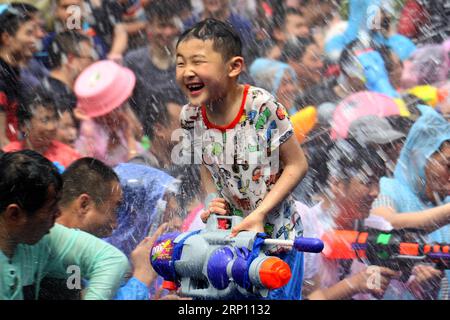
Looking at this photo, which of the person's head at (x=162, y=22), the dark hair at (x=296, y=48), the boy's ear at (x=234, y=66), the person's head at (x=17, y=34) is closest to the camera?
the boy's ear at (x=234, y=66)

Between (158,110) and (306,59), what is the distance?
2.99ft

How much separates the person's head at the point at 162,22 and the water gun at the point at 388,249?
1704mm

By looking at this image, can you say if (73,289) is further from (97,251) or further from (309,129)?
(309,129)

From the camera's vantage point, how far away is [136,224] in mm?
4973

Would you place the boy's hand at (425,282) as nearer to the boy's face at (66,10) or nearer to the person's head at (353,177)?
the person's head at (353,177)

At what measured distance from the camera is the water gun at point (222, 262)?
2.92m

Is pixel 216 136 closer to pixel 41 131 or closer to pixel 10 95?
pixel 41 131

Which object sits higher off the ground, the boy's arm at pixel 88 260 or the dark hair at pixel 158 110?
the dark hair at pixel 158 110

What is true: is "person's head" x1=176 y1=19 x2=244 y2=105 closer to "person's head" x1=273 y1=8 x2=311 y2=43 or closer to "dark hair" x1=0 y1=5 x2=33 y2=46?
"person's head" x1=273 y1=8 x2=311 y2=43

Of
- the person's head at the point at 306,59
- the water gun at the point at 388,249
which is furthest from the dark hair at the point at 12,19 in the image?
the water gun at the point at 388,249

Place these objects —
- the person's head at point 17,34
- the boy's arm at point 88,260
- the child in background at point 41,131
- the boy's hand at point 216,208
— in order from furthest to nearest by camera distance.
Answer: the person's head at point 17,34
the child in background at point 41,131
the boy's arm at point 88,260
the boy's hand at point 216,208

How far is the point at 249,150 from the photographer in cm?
340

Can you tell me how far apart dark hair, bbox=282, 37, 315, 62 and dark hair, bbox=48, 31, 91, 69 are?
1.21m

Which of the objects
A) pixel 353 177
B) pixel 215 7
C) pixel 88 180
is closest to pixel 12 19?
pixel 215 7
